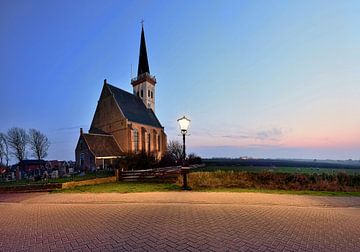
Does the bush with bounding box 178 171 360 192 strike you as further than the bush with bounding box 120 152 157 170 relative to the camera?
No

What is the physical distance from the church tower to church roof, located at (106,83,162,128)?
2117mm

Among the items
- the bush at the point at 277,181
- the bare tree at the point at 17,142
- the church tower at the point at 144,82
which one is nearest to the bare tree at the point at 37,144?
the bare tree at the point at 17,142

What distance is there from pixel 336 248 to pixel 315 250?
498mm

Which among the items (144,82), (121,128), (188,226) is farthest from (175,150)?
(188,226)

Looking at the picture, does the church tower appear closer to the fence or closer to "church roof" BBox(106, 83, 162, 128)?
"church roof" BBox(106, 83, 162, 128)

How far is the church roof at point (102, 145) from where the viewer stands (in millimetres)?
36059

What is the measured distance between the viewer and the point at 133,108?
49.4 meters

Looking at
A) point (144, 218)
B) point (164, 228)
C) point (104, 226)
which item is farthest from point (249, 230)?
point (104, 226)

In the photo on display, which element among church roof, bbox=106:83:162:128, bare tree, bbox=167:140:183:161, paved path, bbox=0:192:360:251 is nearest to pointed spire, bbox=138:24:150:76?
church roof, bbox=106:83:162:128

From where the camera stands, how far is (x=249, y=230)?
543cm

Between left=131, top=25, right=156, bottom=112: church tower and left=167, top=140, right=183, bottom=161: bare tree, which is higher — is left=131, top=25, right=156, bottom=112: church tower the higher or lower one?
the higher one

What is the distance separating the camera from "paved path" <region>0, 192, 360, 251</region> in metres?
4.68

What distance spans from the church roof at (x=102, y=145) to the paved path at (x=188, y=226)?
2789 cm

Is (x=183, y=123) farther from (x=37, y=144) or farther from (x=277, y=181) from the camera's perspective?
(x=37, y=144)
